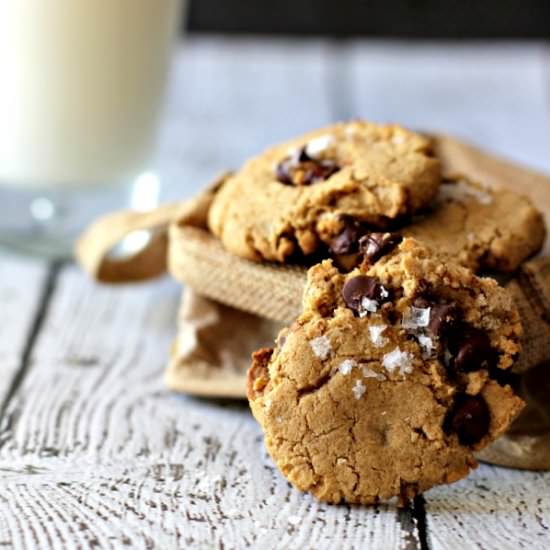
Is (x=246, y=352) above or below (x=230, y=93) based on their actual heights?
above

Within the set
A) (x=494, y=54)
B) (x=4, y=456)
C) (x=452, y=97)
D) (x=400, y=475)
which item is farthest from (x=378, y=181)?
(x=494, y=54)

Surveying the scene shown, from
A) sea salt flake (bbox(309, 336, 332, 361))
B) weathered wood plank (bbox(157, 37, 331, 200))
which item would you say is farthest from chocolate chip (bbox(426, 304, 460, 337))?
weathered wood plank (bbox(157, 37, 331, 200))

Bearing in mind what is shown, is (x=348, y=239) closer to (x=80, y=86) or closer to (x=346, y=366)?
(x=346, y=366)

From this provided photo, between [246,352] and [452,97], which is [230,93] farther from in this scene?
[246,352]

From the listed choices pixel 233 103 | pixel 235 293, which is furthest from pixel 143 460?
pixel 233 103

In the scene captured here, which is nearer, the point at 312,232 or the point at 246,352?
the point at 312,232

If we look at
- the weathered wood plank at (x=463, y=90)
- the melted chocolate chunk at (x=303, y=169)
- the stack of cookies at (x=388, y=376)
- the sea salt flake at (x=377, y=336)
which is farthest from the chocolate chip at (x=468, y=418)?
the weathered wood plank at (x=463, y=90)

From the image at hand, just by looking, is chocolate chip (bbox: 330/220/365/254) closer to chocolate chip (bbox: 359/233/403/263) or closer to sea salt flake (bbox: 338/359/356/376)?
chocolate chip (bbox: 359/233/403/263)
